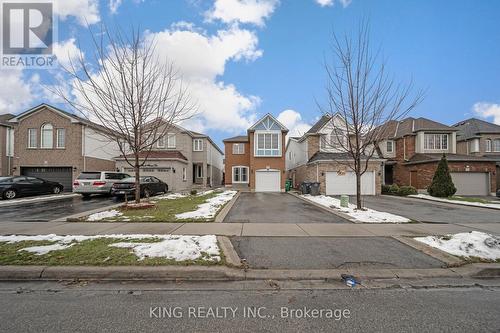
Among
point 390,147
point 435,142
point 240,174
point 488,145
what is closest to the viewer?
A: point 435,142

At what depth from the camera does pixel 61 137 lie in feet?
72.9

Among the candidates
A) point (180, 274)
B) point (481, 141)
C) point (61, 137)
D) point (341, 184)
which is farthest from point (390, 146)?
point (61, 137)

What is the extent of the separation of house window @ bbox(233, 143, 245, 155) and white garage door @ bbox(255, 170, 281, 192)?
4.36 meters

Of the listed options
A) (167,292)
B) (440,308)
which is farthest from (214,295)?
(440,308)

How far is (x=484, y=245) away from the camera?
5.57 metres

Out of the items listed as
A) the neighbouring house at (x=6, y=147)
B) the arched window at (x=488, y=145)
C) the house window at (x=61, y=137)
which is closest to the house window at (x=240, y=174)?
the house window at (x=61, y=137)

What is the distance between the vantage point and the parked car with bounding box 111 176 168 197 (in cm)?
1539

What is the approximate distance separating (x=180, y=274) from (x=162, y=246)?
1201 millimetres

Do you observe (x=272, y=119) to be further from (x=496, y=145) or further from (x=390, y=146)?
(x=496, y=145)

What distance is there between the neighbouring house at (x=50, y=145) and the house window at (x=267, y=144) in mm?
13721

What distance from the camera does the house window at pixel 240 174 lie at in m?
27.2

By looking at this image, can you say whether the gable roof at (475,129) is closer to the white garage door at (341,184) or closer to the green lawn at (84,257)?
the white garage door at (341,184)

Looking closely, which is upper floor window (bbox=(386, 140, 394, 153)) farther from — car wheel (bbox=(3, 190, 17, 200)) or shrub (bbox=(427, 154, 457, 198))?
car wheel (bbox=(3, 190, 17, 200))

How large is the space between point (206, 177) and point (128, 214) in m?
19.7
